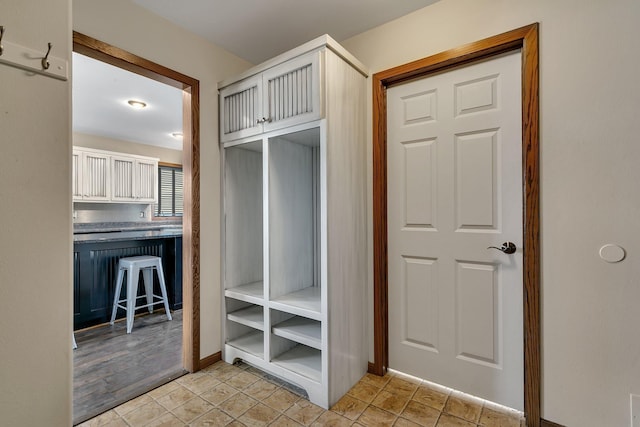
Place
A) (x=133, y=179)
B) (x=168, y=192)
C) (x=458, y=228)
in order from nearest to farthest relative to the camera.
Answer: (x=458, y=228), (x=133, y=179), (x=168, y=192)

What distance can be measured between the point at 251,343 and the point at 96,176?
4.18m

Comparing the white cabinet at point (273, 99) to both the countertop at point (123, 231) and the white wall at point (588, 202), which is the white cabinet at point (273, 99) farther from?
the countertop at point (123, 231)

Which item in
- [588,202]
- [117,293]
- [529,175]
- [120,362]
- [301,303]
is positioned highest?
[529,175]

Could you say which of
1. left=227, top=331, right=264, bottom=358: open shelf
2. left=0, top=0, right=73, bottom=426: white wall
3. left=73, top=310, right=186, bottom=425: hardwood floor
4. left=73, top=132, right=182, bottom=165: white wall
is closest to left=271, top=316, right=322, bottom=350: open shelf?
left=227, top=331, right=264, bottom=358: open shelf

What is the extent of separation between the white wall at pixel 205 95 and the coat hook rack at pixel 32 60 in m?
0.92

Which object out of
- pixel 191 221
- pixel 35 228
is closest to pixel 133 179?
pixel 191 221

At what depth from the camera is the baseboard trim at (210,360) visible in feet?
7.16

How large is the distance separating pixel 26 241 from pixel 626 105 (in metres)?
2.47

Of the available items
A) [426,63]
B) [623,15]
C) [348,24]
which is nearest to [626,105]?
[623,15]

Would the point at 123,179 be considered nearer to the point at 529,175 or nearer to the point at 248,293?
the point at 248,293

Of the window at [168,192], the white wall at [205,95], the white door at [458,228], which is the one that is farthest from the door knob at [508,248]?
the window at [168,192]

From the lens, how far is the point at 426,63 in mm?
1859

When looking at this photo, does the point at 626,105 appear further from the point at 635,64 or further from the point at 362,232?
the point at 362,232

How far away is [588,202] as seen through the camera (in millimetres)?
1427
